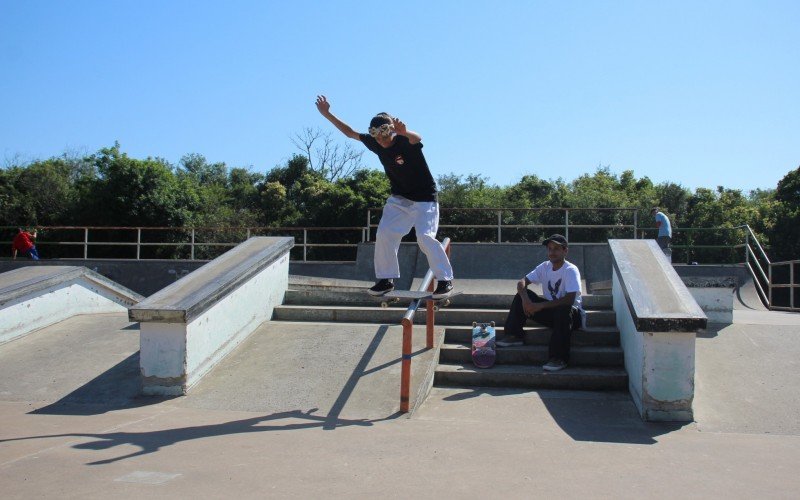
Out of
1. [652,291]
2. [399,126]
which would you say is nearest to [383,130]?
[399,126]

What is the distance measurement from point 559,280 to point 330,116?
2896mm

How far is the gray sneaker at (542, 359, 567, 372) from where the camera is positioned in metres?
6.23

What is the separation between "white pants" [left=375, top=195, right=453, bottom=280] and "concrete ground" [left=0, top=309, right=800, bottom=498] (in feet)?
3.37

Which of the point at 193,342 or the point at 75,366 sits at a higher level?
the point at 193,342

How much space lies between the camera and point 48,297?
8516 mm

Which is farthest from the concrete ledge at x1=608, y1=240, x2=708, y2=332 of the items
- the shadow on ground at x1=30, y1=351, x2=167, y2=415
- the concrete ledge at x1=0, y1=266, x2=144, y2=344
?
the concrete ledge at x1=0, y1=266, x2=144, y2=344

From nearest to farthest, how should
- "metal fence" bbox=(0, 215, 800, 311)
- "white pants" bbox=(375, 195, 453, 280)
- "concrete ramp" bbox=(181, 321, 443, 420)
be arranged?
"concrete ramp" bbox=(181, 321, 443, 420) → "white pants" bbox=(375, 195, 453, 280) → "metal fence" bbox=(0, 215, 800, 311)

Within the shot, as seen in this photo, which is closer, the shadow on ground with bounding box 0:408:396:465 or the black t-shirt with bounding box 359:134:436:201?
the shadow on ground with bounding box 0:408:396:465

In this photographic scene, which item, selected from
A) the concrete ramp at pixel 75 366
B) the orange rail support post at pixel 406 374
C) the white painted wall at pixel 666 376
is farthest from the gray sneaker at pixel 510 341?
the concrete ramp at pixel 75 366

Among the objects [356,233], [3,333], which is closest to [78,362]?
[3,333]

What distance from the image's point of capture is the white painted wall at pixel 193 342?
6039 mm

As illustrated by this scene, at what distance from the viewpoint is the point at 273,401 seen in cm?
577

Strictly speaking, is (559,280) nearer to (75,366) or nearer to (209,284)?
(209,284)

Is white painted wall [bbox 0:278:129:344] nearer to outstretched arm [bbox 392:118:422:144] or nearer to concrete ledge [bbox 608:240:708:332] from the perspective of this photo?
outstretched arm [bbox 392:118:422:144]
